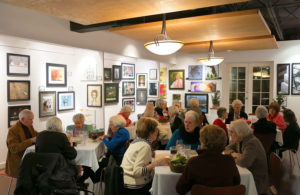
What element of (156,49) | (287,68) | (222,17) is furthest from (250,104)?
(156,49)

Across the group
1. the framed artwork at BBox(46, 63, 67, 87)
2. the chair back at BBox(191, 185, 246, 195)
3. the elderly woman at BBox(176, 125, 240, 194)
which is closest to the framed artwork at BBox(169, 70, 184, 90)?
the framed artwork at BBox(46, 63, 67, 87)

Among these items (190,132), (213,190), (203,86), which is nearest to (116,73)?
(203,86)

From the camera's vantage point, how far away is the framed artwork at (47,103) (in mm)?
6477

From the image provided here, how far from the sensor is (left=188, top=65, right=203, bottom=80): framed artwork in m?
10.3

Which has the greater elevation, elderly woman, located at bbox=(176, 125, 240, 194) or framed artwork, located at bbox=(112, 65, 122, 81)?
framed artwork, located at bbox=(112, 65, 122, 81)

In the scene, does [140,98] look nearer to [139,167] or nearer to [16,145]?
[16,145]

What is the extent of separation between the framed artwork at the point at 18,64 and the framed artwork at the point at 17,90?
0.20 m

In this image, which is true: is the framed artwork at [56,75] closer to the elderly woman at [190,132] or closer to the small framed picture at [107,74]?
the small framed picture at [107,74]

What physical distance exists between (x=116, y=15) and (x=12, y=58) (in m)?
2.85

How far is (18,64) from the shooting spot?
586cm

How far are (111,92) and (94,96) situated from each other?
851mm

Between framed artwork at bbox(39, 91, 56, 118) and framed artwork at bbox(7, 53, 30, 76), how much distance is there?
0.70 metres

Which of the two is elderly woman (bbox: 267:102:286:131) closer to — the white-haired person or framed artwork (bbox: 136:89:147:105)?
the white-haired person

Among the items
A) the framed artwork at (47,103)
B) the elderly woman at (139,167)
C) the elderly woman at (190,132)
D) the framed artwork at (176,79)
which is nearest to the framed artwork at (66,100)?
the framed artwork at (47,103)
